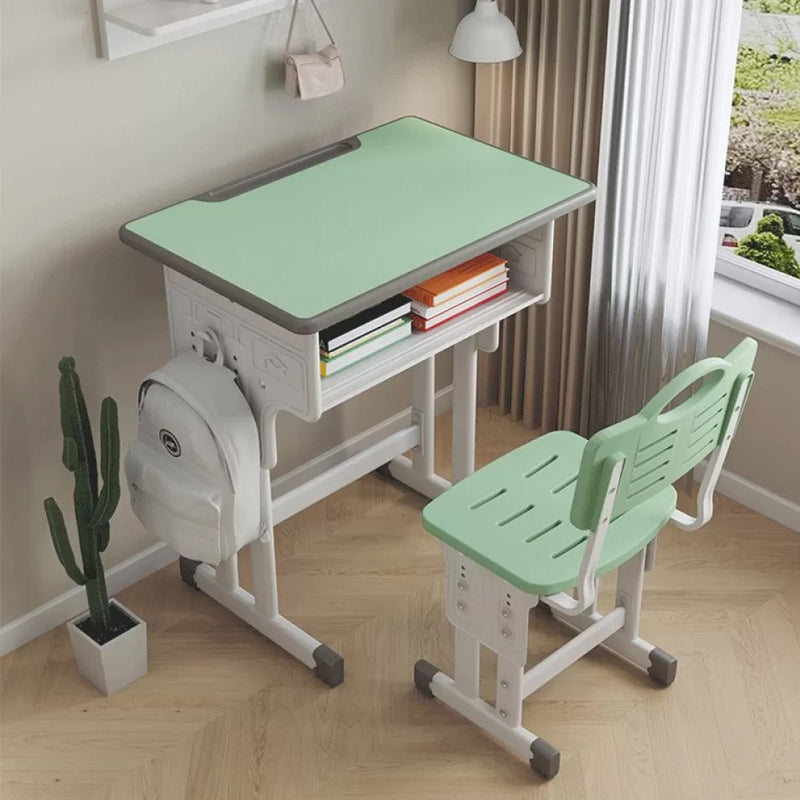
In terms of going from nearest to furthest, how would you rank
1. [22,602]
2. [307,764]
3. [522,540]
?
[522,540], [307,764], [22,602]

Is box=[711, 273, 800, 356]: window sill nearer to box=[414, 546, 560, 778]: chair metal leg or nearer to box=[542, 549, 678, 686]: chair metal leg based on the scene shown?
box=[542, 549, 678, 686]: chair metal leg

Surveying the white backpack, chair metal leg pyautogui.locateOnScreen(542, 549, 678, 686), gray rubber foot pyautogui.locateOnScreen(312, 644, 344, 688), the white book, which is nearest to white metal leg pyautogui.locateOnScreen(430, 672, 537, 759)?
gray rubber foot pyautogui.locateOnScreen(312, 644, 344, 688)

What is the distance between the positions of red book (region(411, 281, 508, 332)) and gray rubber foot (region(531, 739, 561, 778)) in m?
0.90

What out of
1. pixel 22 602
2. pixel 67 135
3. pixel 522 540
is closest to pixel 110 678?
pixel 22 602

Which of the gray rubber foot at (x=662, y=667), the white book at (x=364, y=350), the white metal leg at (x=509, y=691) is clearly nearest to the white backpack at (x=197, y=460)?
the white book at (x=364, y=350)

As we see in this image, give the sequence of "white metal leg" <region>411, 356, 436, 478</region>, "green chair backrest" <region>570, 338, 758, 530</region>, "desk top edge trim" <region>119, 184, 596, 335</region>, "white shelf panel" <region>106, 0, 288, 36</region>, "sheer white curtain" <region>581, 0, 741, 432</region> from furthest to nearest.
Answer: "white metal leg" <region>411, 356, 436, 478</region>
"sheer white curtain" <region>581, 0, 741, 432</region>
"white shelf panel" <region>106, 0, 288, 36</region>
"desk top edge trim" <region>119, 184, 596, 335</region>
"green chair backrest" <region>570, 338, 758, 530</region>

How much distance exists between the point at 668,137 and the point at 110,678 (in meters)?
1.78

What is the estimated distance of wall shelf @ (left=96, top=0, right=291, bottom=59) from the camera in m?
2.64

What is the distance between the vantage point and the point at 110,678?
3010 mm

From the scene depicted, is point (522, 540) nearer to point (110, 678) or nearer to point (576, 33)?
point (110, 678)

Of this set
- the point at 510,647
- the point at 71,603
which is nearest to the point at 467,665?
the point at 510,647

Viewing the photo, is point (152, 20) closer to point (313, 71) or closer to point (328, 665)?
point (313, 71)

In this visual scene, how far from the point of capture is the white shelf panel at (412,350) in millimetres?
2738

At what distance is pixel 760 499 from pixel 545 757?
1.10m
